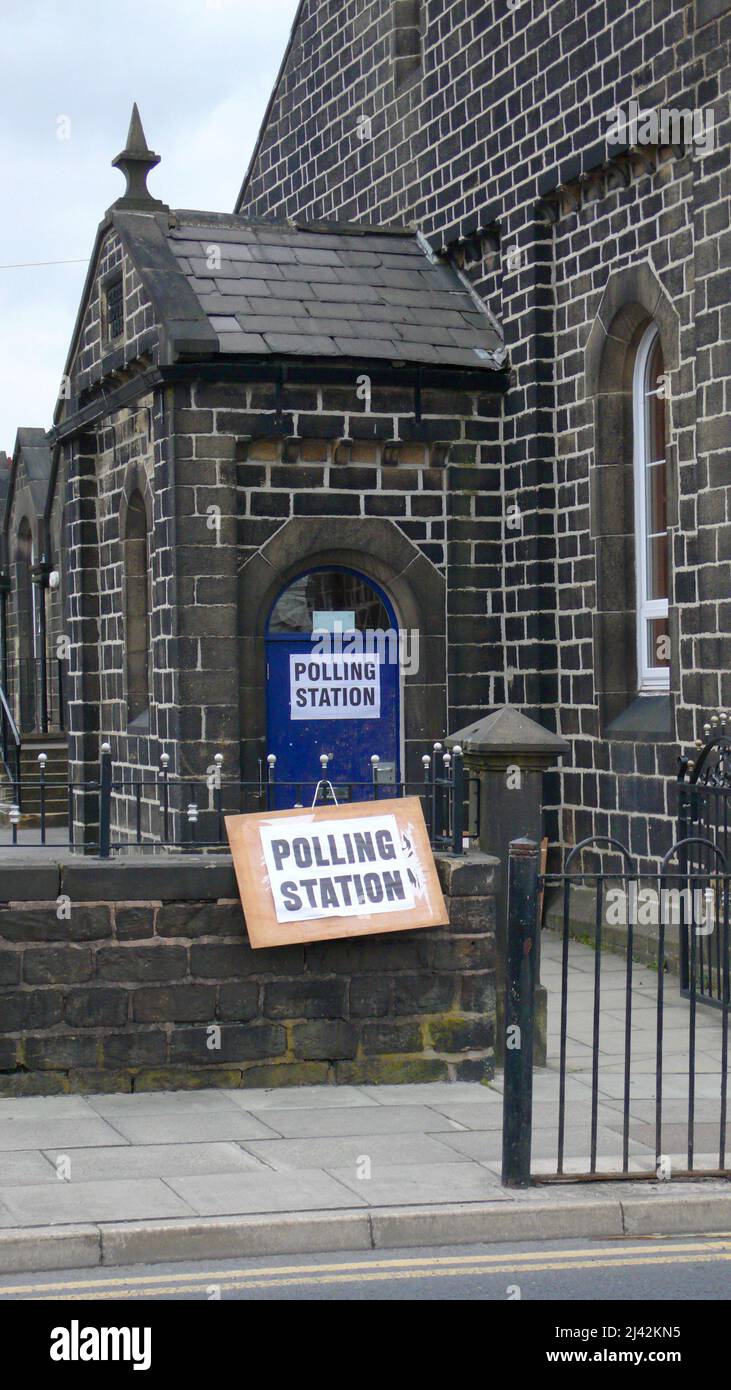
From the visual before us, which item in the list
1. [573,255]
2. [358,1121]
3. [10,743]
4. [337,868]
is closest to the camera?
[358,1121]

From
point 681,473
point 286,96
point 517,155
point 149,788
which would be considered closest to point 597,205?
point 517,155

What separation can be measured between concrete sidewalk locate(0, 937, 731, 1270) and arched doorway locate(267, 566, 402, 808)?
5.74 m

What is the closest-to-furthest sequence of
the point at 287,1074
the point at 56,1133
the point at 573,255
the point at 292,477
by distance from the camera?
the point at 56,1133
the point at 287,1074
the point at 573,255
the point at 292,477

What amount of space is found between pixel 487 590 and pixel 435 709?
45.4 inches

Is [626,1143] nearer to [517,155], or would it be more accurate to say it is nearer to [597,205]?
[597,205]

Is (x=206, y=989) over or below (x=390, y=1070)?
over

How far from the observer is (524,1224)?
7.12 metres

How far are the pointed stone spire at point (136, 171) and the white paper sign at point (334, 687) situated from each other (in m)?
4.32

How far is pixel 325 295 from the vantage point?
52.2ft

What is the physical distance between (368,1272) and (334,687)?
9150 mm

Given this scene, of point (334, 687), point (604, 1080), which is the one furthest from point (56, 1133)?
point (334, 687)

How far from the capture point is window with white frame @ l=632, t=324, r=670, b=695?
1427cm
